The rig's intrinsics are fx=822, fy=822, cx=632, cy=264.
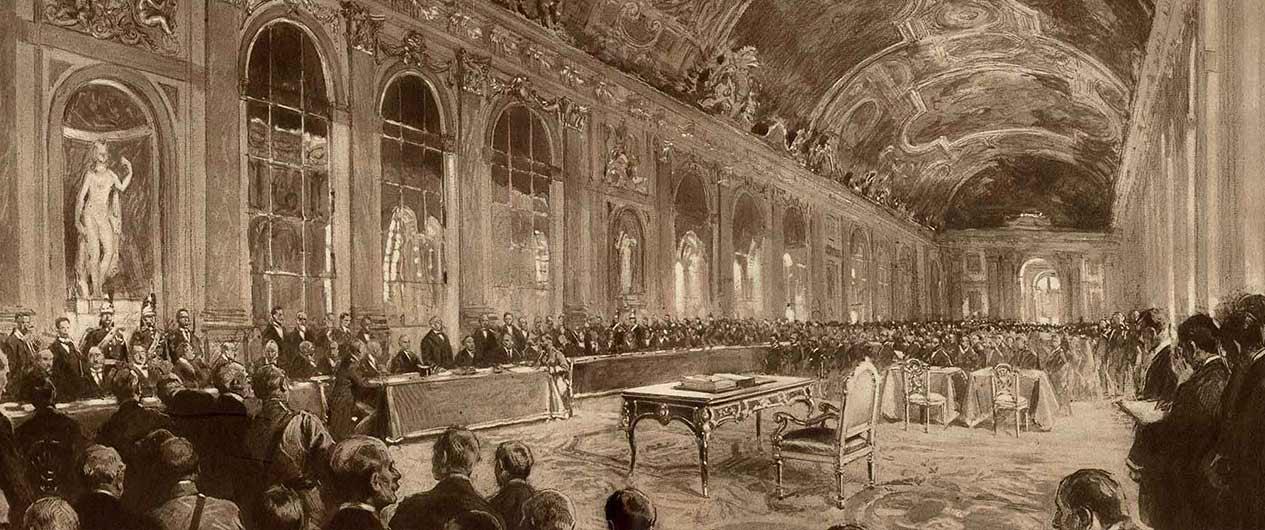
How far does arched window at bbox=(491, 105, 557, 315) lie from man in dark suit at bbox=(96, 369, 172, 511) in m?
2.84

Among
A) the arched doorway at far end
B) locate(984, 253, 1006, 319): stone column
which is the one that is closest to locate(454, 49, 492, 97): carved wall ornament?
locate(984, 253, 1006, 319): stone column

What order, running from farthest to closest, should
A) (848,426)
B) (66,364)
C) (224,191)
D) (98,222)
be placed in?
1. (224,191)
2. (848,426)
3. (98,222)
4. (66,364)

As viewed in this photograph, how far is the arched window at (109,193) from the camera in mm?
4250

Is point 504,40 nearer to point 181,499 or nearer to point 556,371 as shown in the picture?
point 556,371

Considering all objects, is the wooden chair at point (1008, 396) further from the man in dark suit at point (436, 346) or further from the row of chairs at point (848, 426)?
the man in dark suit at point (436, 346)

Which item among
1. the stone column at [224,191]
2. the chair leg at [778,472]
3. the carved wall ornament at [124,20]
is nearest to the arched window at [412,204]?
the stone column at [224,191]

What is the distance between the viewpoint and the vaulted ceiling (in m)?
6.16

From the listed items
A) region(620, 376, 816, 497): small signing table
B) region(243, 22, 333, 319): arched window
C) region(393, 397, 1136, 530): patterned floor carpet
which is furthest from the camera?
region(243, 22, 333, 319): arched window

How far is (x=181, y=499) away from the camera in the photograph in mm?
4262

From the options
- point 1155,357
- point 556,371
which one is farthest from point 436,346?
point 1155,357

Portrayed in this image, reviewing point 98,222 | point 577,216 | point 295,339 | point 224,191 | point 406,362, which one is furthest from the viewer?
point 577,216

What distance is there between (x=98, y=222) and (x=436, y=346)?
9.05 ft

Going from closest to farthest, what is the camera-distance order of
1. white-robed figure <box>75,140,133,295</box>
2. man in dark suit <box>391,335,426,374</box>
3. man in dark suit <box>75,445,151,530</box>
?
man in dark suit <box>75,445,151,530</box>
white-robed figure <box>75,140,133,295</box>
man in dark suit <box>391,335,426,374</box>

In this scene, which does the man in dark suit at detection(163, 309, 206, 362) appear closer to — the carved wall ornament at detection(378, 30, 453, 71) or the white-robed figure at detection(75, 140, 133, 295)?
the white-robed figure at detection(75, 140, 133, 295)
